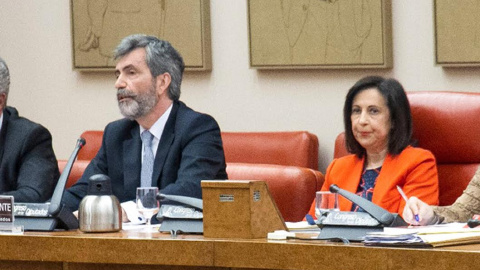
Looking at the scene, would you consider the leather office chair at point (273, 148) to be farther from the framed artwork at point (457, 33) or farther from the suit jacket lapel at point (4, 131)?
the suit jacket lapel at point (4, 131)

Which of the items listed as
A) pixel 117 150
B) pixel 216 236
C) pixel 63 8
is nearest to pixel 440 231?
pixel 216 236

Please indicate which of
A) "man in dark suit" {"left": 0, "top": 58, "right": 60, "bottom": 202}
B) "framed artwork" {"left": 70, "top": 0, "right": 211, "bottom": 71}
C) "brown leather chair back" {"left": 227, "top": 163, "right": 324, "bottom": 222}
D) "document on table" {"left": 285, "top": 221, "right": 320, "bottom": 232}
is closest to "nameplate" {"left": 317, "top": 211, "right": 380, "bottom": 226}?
"document on table" {"left": 285, "top": 221, "right": 320, "bottom": 232}

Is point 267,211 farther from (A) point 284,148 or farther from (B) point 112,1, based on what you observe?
(B) point 112,1

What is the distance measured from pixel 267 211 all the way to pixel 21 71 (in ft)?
11.2

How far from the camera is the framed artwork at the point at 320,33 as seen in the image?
15.9 feet

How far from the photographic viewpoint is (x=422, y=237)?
266 centimetres

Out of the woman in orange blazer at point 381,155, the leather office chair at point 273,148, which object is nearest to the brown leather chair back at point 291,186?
the leather office chair at point 273,148

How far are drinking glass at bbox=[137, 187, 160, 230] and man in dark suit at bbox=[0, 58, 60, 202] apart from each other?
92cm

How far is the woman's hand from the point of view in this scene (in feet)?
10.8

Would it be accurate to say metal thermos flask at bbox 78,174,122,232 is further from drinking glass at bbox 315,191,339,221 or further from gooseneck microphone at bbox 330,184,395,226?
gooseneck microphone at bbox 330,184,395,226

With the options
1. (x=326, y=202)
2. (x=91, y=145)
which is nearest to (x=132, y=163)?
(x=326, y=202)

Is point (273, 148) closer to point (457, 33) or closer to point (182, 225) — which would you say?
point (457, 33)

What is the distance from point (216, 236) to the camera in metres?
3.00

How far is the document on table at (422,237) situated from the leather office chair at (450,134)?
1.30 metres
